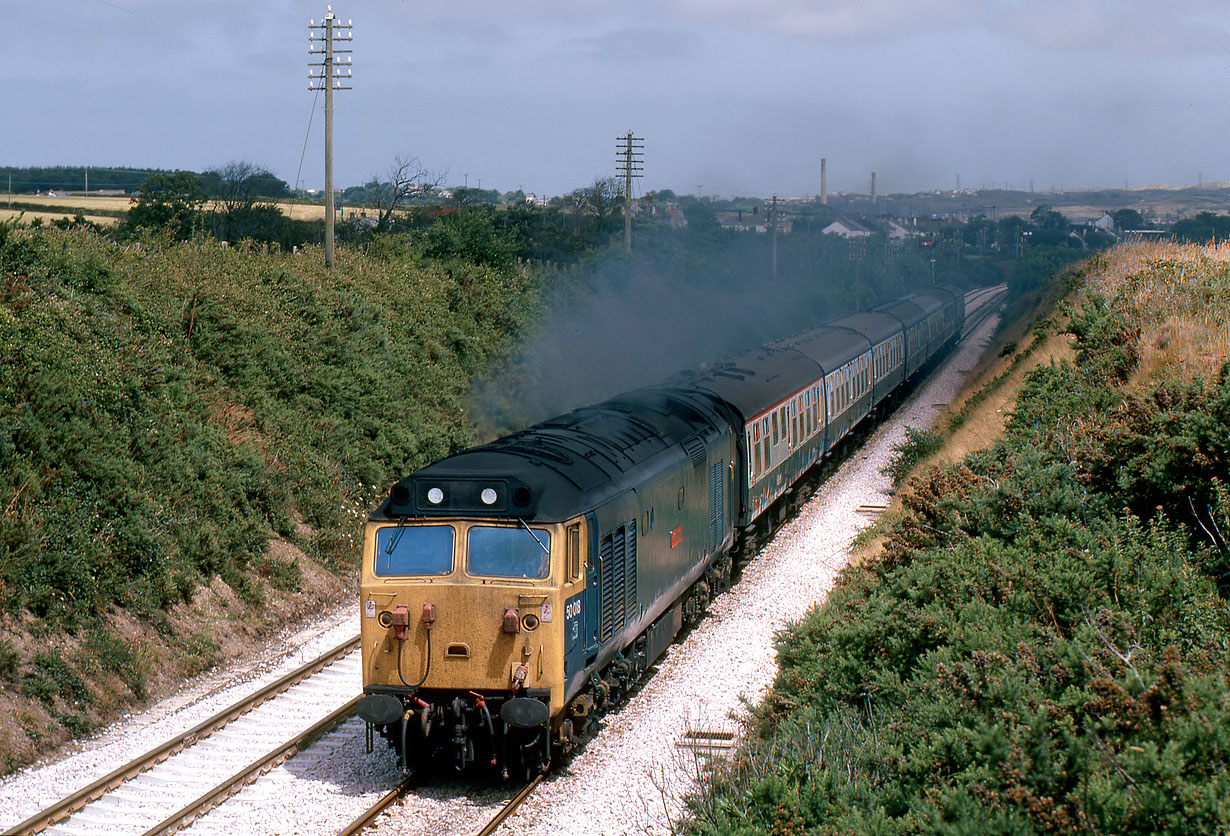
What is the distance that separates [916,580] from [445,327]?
2372cm

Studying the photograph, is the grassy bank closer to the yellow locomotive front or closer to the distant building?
the yellow locomotive front

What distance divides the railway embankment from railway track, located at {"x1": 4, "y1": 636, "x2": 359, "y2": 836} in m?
5.01

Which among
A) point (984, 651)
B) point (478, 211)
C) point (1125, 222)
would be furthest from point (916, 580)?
point (1125, 222)

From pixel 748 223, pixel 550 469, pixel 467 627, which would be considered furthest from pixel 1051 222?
pixel 467 627

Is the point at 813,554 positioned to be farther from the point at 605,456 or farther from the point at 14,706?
the point at 14,706

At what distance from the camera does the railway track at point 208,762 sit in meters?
10.5

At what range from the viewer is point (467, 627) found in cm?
1089

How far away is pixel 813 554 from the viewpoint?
21500mm

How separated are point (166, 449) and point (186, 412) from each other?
5.23 ft

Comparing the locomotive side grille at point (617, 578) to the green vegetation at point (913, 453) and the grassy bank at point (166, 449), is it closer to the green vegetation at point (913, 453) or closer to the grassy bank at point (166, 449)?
the grassy bank at point (166, 449)

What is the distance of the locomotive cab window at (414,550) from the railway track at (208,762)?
265cm

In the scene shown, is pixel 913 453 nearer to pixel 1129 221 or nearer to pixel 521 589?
pixel 521 589

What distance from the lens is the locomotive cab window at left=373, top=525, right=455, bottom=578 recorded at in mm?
11062

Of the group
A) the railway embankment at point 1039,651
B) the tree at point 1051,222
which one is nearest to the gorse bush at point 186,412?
the railway embankment at point 1039,651
